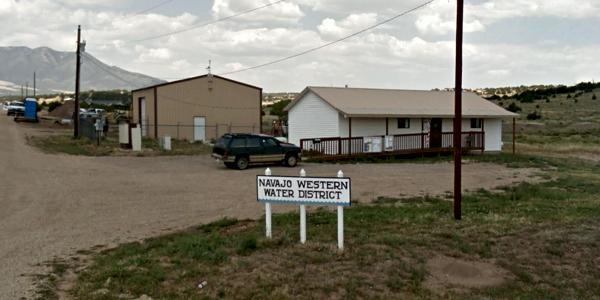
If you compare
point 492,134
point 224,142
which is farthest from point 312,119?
point 492,134

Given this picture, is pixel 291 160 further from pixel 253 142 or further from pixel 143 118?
pixel 143 118

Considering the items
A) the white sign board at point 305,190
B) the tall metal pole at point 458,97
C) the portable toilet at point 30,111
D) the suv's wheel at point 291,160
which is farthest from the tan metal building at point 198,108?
the white sign board at point 305,190

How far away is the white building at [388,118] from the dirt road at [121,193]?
4941mm

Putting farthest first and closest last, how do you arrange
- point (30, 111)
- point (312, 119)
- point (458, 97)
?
point (30, 111) < point (312, 119) < point (458, 97)

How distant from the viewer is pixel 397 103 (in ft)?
113

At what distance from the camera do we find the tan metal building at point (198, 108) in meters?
41.3

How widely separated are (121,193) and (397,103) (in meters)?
21.7

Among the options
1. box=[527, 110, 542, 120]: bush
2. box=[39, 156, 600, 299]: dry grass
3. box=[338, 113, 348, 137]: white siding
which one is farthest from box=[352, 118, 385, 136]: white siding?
box=[527, 110, 542, 120]: bush

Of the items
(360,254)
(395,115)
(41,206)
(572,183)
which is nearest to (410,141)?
(395,115)

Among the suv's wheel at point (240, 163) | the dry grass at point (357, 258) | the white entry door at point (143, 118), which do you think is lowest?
the dry grass at point (357, 258)

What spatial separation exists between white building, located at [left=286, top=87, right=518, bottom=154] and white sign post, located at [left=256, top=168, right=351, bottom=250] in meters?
20.3

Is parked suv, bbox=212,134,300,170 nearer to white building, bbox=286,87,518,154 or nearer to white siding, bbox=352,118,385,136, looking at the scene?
white building, bbox=286,87,518,154

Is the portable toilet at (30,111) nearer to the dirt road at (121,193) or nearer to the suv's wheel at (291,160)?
the dirt road at (121,193)

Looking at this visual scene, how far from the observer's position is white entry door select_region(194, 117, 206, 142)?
42.7 metres
